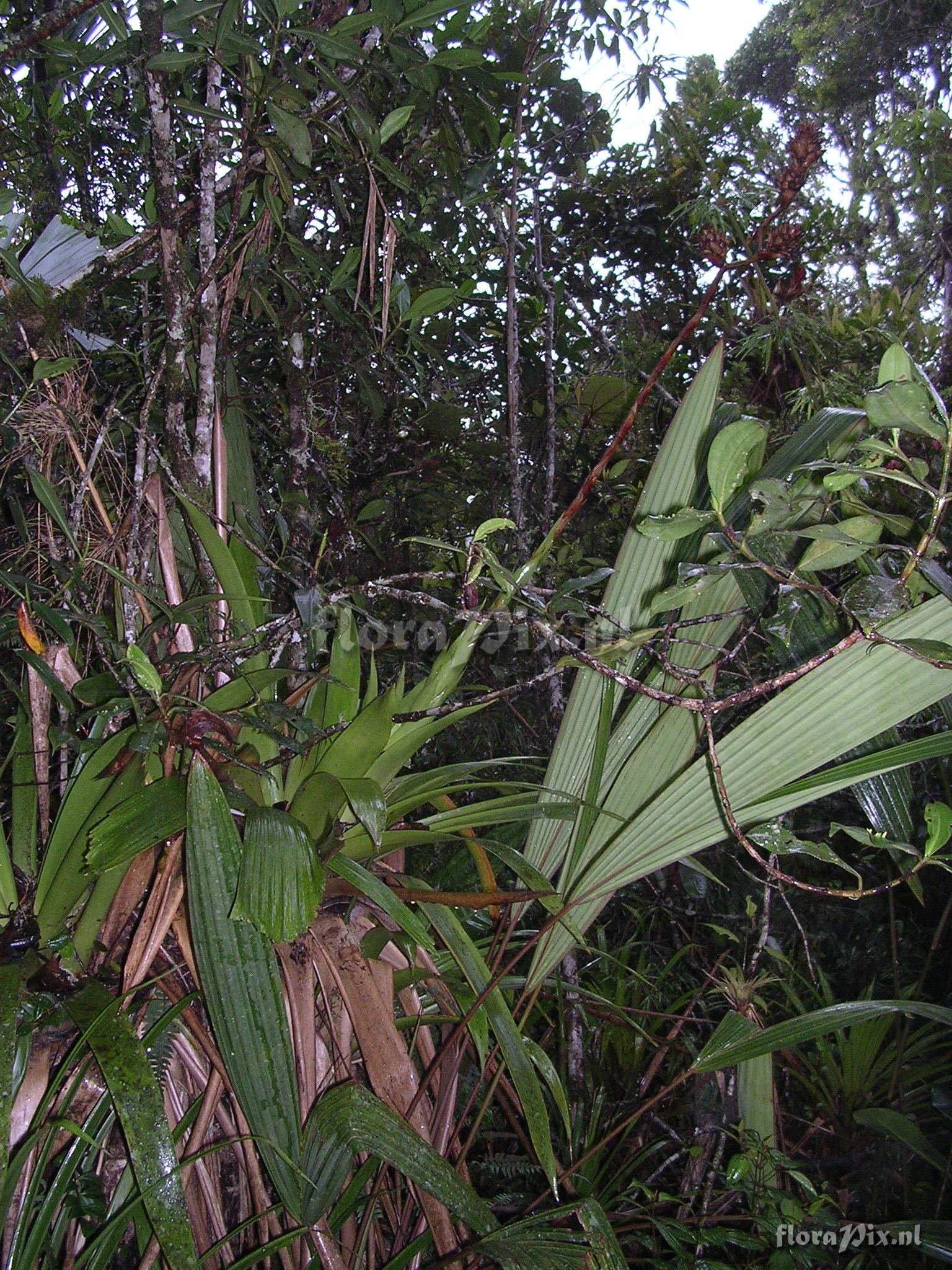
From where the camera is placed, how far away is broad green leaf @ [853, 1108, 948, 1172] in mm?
966

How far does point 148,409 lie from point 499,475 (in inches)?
40.3

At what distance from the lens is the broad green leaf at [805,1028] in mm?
733

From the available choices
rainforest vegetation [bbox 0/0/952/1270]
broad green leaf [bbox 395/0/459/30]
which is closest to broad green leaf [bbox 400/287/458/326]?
rainforest vegetation [bbox 0/0/952/1270]

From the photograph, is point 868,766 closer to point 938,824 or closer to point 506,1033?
point 938,824

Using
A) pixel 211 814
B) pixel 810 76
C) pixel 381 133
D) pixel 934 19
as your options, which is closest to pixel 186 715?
pixel 211 814

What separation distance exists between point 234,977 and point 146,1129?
12 centimetres

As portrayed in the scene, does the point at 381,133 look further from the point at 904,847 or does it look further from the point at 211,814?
the point at 904,847

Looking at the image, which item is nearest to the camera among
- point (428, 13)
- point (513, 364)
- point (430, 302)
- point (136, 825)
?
point (136, 825)

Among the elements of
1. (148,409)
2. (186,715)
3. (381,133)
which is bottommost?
(186,715)

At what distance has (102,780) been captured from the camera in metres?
0.70

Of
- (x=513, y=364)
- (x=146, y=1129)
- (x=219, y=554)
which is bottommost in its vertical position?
(x=146, y=1129)

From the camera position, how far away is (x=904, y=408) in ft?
1.66

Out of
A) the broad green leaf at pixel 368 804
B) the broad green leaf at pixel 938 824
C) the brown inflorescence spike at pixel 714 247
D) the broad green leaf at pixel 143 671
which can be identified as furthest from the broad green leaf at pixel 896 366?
the broad green leaf at pixel 143 671

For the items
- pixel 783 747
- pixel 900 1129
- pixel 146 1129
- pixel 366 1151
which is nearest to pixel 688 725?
pixel 783 747
